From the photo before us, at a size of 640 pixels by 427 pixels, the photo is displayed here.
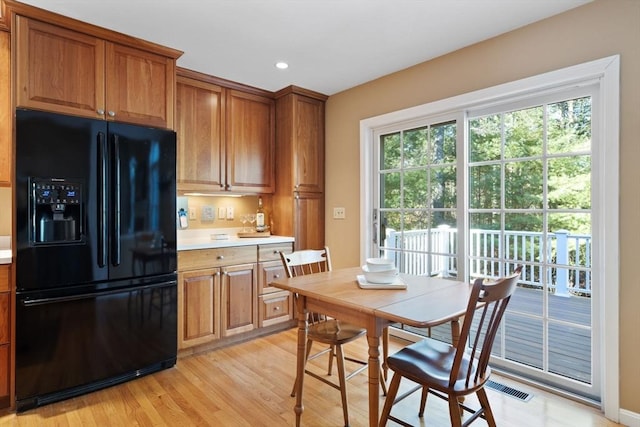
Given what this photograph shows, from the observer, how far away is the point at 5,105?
230 cm

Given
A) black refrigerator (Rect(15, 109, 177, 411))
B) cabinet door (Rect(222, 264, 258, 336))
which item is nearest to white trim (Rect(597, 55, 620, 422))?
cabinet door (Rect(222, 264, 258, 336))

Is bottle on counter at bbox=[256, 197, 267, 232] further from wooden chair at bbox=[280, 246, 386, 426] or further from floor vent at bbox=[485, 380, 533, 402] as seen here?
floor vent at bbox=[485, 380, 533, 402]

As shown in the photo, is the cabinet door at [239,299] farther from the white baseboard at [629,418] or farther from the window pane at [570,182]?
the white baseboard at [629,418]

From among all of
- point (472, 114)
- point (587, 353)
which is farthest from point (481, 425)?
point (472, 114)

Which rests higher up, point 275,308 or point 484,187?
point 484,187

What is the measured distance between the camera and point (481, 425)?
193 cm

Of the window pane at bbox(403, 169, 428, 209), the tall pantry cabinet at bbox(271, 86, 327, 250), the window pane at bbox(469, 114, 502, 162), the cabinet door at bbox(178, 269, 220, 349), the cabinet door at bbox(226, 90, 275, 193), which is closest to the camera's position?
the window pane at bbox(469, 114, 502, 162)

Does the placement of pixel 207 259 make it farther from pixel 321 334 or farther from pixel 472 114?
pixel 472 114

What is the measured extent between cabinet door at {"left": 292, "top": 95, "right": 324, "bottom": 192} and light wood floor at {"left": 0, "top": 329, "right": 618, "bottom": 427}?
1.86 metres

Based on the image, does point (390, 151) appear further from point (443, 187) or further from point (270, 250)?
point (270, 250)

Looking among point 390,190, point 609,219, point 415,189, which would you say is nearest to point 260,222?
point 390,190

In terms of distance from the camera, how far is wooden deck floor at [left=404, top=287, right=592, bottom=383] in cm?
224

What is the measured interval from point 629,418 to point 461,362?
126 cm

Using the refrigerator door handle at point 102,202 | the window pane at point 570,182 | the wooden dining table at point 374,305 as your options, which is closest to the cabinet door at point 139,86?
the refrigerator door handle at point 102,202
